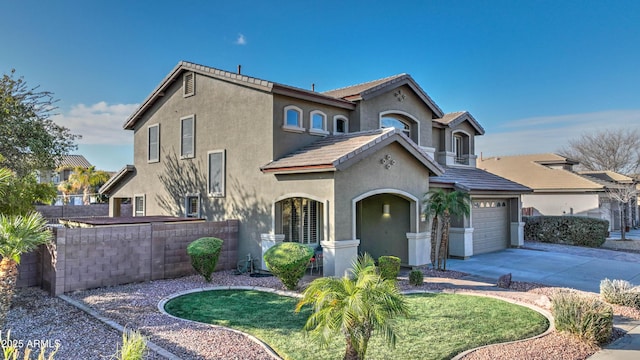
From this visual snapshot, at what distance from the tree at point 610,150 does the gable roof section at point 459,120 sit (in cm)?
3233

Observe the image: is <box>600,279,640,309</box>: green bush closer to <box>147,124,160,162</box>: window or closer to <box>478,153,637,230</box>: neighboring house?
<box>147,124,160,162</box>: window

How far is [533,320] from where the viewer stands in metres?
8.28

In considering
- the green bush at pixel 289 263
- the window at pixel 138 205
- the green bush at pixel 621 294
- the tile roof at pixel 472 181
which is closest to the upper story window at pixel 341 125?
the tile roof at pixel 472 181

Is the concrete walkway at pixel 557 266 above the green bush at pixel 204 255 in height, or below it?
below

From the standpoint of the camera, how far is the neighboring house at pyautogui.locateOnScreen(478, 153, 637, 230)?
29.5 metres

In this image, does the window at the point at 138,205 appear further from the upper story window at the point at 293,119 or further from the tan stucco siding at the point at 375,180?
the tan stucco siding at the point at 375,180

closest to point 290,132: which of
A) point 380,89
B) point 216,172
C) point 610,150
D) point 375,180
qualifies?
point 375,180

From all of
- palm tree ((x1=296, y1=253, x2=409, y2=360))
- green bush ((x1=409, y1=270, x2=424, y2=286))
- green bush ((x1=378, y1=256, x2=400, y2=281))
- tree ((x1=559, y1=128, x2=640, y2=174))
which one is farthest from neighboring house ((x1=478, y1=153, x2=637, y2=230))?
palm tree ((x1=296, y1=253, x2=409, y2=360))

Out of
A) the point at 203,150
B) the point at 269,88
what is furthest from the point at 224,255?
the point at 269,88

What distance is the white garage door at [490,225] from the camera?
1798 cm

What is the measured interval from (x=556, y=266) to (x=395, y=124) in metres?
8.68

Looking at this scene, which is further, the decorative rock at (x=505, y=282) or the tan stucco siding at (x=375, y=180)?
the tan stucco siding at (x=375, y=180)

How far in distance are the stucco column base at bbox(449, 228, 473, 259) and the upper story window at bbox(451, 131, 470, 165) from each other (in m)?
5.98

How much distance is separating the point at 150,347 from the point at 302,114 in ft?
32.9
